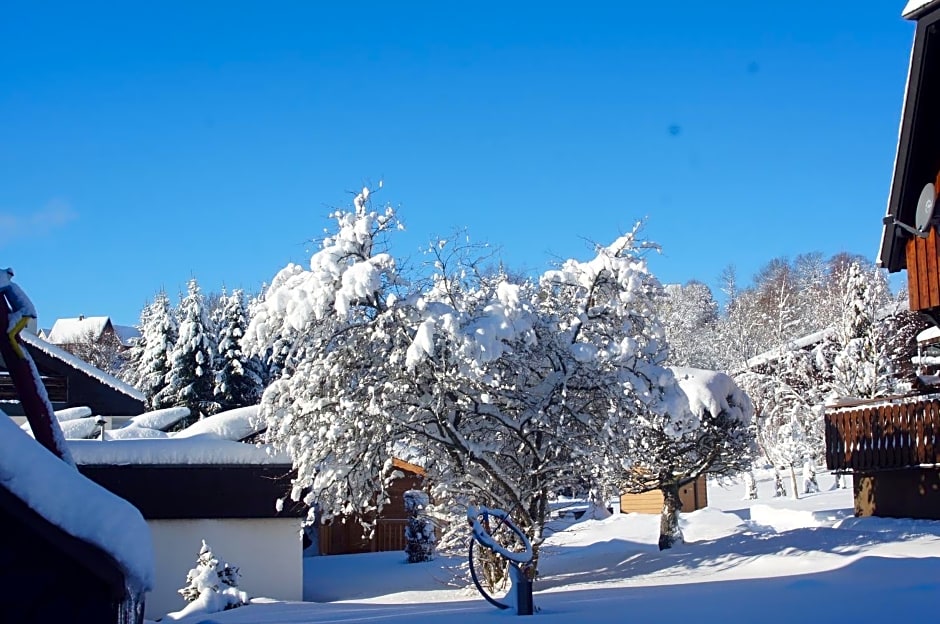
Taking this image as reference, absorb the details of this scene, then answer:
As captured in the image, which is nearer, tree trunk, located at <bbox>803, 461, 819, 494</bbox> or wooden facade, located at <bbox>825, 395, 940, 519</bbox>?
wooden facade, located at <bbox>825, 395, 940, 519</bbox>

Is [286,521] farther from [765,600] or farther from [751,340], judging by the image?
[751,340]

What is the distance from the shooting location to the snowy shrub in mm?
15750

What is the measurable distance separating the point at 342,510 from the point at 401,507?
16739 mm

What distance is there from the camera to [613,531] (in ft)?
103

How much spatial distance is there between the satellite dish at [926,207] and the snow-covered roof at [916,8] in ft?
8.20

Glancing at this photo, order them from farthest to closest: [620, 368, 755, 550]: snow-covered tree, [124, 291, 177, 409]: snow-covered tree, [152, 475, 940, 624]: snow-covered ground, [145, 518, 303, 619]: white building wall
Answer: [124, 291, 177, 409]: snow-covered tree → [620, 368, 755, 550]: snow-covered tree → [145, 518, 303, 619]: white building wall → [152, 475, 940, 624]: snow-covered ground

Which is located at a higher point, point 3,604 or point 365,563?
point 3,604

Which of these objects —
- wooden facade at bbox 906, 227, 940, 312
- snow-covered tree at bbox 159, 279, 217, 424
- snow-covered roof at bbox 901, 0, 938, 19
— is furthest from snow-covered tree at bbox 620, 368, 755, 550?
snow-covered tree at bbox 159, 279, 217, 424

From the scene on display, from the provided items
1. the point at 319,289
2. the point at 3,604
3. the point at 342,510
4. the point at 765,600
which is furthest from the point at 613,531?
the point at 3,604

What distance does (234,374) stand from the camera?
4662 cm

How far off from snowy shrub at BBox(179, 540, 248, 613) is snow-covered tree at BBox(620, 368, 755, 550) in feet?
31.5

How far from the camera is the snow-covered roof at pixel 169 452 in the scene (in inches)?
791

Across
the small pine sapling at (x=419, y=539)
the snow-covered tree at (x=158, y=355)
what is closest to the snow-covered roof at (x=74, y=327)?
the snow-covered tree at (x=158, y=355)

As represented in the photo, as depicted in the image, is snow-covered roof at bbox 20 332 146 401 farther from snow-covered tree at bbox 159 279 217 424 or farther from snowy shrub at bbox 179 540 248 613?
snow-covered tree at bbox 159 279 217 424
